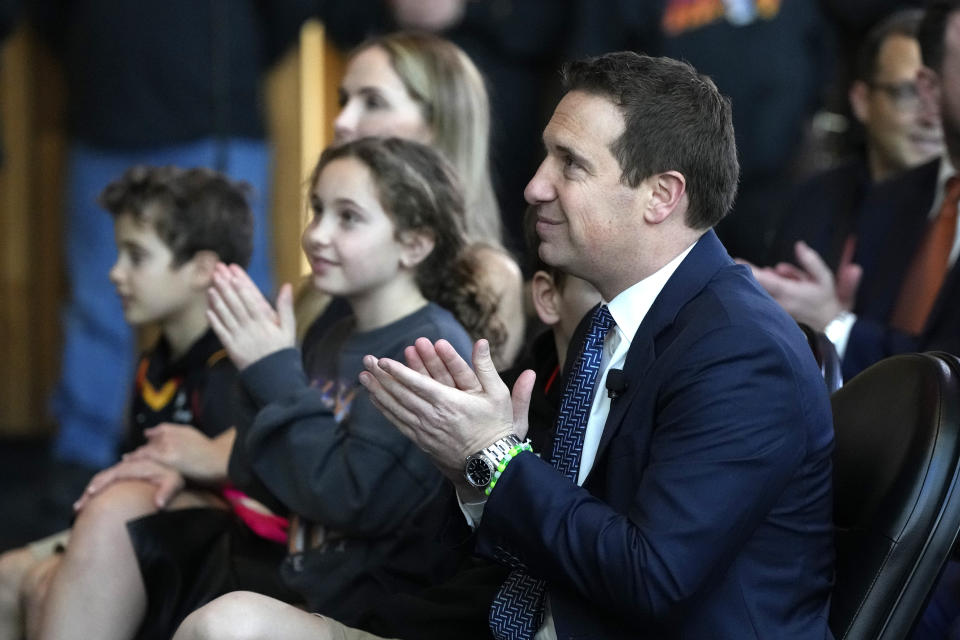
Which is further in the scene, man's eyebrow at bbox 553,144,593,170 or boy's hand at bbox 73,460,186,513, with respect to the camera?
boy's hand at bbox 73,460,186,513

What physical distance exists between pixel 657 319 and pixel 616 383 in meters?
0.10

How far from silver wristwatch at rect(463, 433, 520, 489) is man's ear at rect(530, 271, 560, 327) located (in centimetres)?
57

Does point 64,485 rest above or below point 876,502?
below

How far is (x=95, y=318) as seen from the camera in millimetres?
4547

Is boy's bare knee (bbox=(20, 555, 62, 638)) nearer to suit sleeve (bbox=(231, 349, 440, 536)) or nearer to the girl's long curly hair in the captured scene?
suit sleeve (bbox=(231, 349, 440, 536))

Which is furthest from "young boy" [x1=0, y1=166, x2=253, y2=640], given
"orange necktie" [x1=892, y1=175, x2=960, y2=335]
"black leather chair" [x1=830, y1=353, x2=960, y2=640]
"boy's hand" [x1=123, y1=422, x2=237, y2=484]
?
"orange necktie" [x1=892, y1=175, x2=960, y2=335]

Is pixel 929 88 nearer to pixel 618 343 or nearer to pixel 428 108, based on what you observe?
pixel 428 108

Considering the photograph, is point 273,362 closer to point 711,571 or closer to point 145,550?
point 145,550

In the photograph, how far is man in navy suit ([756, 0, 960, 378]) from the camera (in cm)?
256

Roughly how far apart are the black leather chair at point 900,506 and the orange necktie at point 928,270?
37.5 inches

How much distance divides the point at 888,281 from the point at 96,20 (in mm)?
2818

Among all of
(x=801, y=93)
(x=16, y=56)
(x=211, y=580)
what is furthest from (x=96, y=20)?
(x=211, y=580)

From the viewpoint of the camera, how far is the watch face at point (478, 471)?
1.64 m

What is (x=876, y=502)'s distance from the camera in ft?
5.61
